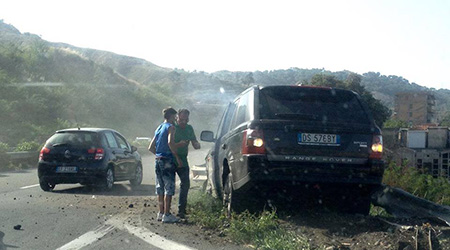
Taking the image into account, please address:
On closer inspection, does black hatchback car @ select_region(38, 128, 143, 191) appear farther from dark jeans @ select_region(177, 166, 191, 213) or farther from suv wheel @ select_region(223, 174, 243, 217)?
suv wheel @ select_region(223, 174, 243, 217)

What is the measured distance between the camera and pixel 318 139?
23.3 feet

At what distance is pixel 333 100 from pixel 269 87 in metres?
0.93

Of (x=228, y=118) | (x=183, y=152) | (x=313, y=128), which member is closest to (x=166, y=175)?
(x=183, y=152)

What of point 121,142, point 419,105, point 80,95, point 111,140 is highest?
point 80,95

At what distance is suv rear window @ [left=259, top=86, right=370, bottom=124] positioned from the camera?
24.1 ft

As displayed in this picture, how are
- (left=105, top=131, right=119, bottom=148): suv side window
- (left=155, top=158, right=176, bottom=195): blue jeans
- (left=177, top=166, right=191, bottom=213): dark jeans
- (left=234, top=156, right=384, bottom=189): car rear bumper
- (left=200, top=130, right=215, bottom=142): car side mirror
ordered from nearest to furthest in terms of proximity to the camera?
(left=234, top=156, right=384, bottom=189): car rear bumper, (left=155, top=158, right=176, bottom=195): blue jeans, (left=177, top=166, right=191, bottom=213): dark jeans, (left=200, top=130, right=215, bottom=142): car side mirror, (left=105, top=131, right=119, bottom=148): suv side window

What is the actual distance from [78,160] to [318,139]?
291 inches

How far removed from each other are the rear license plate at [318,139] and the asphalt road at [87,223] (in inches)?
67.6

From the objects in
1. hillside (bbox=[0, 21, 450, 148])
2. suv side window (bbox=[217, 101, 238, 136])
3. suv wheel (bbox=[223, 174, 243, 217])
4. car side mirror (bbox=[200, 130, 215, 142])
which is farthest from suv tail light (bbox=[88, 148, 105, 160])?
hillside (bbox=[0, 21, 450, 148])

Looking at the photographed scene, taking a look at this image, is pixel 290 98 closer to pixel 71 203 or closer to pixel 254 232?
pixel 254 232

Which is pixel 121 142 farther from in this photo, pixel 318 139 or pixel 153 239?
pixel 318 139

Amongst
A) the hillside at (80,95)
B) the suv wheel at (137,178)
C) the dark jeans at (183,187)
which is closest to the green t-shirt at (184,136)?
the dark jeans at (183,187)

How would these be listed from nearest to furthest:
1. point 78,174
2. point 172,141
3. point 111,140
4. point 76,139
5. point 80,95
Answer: point 172,141, point 78,174, point 76,139, point 111,140, point 80,95

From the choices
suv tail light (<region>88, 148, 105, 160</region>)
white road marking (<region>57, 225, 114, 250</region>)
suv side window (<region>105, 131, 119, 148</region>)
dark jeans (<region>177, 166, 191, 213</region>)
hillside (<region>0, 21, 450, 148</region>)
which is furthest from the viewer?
hillside (<region>0, 21, 450, 148</region>)
